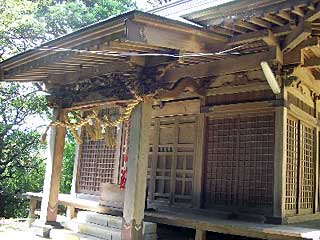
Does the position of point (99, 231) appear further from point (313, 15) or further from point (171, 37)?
point (313, 15)

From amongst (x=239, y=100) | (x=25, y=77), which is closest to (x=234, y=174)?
(x=239, y=100)

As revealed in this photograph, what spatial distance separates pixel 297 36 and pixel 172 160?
178 inches

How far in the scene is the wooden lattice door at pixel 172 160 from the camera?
335 inches

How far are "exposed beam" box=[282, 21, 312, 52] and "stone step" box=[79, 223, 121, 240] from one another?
4.12m

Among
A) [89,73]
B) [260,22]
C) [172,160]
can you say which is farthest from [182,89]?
[260,22]

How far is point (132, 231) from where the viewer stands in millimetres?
6152

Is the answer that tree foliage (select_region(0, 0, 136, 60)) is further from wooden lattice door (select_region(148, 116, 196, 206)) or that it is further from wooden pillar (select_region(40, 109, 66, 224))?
wooden lattice door (select_region(148, 116, 196, 206))

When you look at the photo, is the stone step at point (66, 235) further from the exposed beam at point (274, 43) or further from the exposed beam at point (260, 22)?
the exposed beam at point (260, 22)

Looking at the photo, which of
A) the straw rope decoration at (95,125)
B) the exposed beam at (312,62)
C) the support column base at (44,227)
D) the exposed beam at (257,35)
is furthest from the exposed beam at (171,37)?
the support column base at (44,227)

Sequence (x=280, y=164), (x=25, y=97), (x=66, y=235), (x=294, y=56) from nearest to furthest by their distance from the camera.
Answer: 1. (x=294, y=56)
2. (x=280, y=164)
3. (x=66, y=235)
4. (x=25, y=97)

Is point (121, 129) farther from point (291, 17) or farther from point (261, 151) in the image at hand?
point (291, 17)

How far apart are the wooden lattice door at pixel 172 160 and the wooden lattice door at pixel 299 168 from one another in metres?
2.06

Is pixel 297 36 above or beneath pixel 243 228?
above

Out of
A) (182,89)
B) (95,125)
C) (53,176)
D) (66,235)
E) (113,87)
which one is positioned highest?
(182,89)
